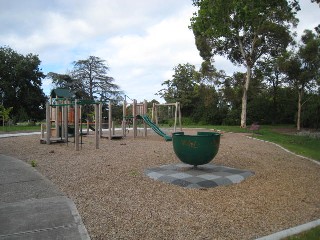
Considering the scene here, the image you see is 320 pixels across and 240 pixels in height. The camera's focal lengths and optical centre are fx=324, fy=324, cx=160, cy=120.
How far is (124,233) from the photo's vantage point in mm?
4020

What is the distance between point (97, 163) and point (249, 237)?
5628mm

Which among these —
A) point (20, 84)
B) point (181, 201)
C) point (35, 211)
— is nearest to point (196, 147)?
point (181, 201)

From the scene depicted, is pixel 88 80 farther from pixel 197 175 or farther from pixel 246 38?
pixel 197 175

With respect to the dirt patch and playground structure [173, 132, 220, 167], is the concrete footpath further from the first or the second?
playground structure [173, 132, 220, 167]

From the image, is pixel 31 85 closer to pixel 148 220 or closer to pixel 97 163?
pixel 97 163

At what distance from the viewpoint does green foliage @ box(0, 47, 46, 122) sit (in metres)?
40.2

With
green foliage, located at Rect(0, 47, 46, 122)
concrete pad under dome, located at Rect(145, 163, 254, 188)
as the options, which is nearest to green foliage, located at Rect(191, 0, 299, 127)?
concrete pad under dome, located at Rect(145, 163, 254, 188)

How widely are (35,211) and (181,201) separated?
2267 millimetres

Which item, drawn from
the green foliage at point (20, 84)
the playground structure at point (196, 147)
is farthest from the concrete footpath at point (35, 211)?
the green foliage at point (20, 84)

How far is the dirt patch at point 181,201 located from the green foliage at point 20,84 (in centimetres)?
3508

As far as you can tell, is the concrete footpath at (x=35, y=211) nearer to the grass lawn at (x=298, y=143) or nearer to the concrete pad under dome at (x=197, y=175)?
the concrete pad under dome at (x=197, y=175)

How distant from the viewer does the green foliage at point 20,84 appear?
4016 cm

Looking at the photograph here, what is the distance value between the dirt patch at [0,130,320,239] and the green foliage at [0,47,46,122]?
35081 mm

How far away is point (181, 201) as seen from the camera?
5391 mm
